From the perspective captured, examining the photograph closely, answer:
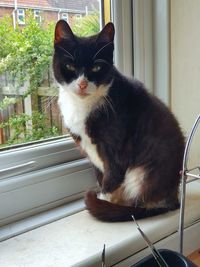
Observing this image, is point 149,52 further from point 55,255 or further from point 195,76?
point 55,255

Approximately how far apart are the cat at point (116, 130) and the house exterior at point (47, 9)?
0.14 meters

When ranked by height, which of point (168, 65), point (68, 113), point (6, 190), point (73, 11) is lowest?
point (6, 190)

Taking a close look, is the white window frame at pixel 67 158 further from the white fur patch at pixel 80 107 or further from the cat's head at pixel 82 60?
the cat's head at pixel 82 60

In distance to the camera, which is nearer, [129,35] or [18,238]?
[18,238]

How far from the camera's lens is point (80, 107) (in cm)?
103

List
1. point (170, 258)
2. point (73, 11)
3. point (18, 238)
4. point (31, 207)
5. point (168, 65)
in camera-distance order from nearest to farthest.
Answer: point (170, 258) < point (18, 238) < point (31, 207) < point (73, 11) < point (168, 65)

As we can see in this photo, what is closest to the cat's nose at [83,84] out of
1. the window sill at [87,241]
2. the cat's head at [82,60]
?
the cat's head at [82,60]

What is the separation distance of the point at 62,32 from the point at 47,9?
0.16 metres

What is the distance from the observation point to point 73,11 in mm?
1146

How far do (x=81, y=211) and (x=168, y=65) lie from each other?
55 centimetres

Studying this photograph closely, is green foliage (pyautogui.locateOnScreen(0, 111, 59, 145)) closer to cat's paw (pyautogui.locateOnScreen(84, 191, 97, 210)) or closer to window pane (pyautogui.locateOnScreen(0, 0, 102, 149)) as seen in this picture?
window pane (pyautogui.locateOnScreen(0, 0, 102, 149))

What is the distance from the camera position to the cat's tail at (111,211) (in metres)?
1.00

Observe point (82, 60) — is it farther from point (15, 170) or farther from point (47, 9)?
point (15, 170)

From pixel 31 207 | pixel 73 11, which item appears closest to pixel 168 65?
pixel 73 11
